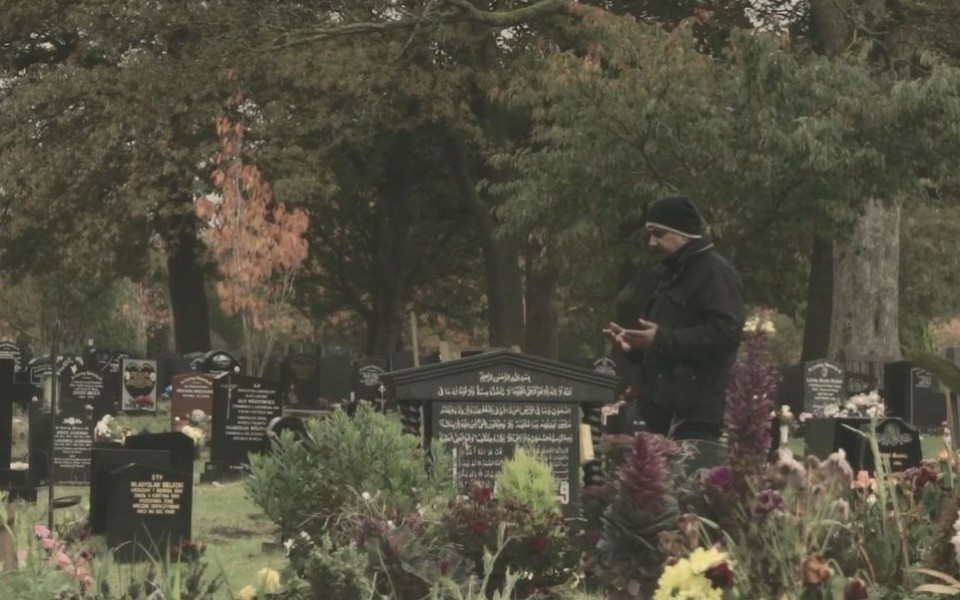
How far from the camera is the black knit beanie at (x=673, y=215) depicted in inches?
336

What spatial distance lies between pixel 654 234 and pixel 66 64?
29605mm

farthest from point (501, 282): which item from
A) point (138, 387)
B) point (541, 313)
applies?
point (138, 387)

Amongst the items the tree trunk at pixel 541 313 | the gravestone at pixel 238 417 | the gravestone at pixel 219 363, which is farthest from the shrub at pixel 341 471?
the tree trunk at pixel 541 313

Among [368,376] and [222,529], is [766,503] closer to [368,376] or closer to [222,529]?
[222,529]

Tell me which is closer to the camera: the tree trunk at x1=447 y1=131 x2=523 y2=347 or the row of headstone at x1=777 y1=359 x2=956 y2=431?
the row of headstone at x1=777 y1=359 x2=956 y2=431

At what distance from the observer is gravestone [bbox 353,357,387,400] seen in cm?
3119

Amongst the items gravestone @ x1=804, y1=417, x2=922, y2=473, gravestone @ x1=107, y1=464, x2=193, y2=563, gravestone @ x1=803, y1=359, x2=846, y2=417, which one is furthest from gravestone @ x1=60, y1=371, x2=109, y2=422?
gravestone @ x1=107, y1=464, x2=193, y2=563

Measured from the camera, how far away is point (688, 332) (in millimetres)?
8523

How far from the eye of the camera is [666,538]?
15.8 feet

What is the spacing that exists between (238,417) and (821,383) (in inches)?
327

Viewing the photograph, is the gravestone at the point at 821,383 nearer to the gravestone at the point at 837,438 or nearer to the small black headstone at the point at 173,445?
the gravestone at the point at 837,438

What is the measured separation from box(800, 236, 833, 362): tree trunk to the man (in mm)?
25380

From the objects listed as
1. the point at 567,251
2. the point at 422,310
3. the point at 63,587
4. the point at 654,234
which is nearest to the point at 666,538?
the point at 63,587

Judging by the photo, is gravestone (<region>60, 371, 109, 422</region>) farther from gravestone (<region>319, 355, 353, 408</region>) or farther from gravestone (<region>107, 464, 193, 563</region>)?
gravestone (<region>107, 464, 193, 563</region>)
